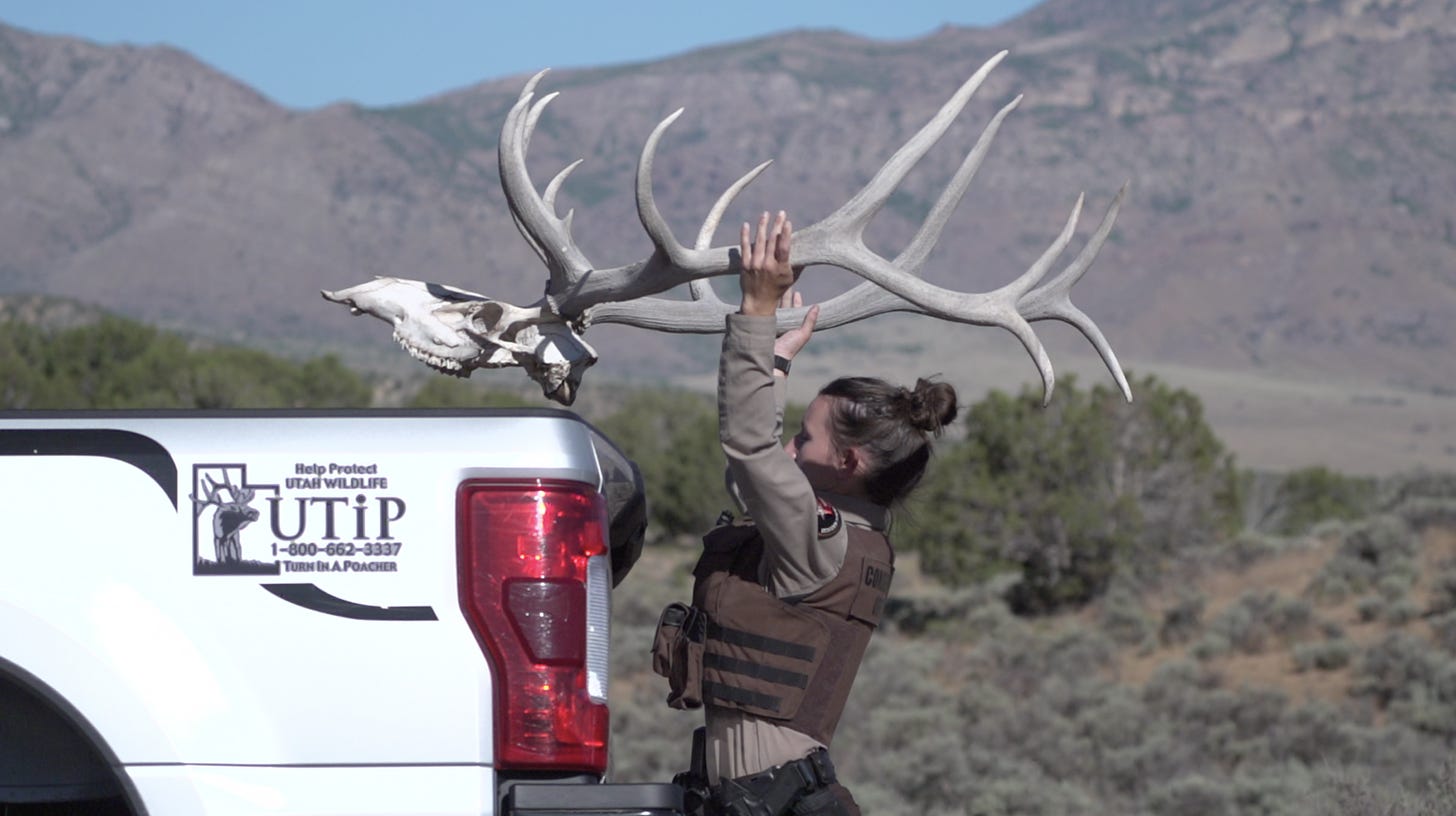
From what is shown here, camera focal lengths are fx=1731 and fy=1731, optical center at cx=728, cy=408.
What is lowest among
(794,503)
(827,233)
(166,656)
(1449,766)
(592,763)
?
(1449,766)

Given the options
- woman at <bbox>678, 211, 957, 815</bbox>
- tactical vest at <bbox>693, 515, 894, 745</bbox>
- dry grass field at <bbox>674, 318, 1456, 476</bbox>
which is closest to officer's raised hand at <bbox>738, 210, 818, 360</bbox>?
woman at <bbox>678, 211, 957, 815</bbox>

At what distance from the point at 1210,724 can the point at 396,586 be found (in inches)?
390

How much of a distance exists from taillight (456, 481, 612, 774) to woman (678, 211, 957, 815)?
0.45 metres

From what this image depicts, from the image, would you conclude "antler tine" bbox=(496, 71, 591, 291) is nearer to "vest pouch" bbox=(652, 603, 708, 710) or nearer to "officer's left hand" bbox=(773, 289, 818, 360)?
"officer's left hand" bbox=(773, 289, 818, 360)

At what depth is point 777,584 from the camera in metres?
3.58

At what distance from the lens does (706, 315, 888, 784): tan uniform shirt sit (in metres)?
3.41

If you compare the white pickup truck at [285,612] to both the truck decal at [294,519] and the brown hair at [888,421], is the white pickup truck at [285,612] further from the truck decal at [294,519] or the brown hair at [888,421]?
the brown hair at [888,421]

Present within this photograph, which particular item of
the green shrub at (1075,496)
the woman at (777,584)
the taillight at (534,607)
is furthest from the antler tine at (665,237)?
the green shrub at (1075,496)

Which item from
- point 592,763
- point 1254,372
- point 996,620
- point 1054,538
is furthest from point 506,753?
point 1254,372

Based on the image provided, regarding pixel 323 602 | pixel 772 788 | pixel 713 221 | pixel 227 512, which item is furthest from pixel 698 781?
pixel 713 221

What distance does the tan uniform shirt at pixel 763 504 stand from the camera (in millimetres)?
3408

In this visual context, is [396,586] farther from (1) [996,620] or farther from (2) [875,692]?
(1) [996,620]

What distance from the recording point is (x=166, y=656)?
297cm

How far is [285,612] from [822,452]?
1.29 m
